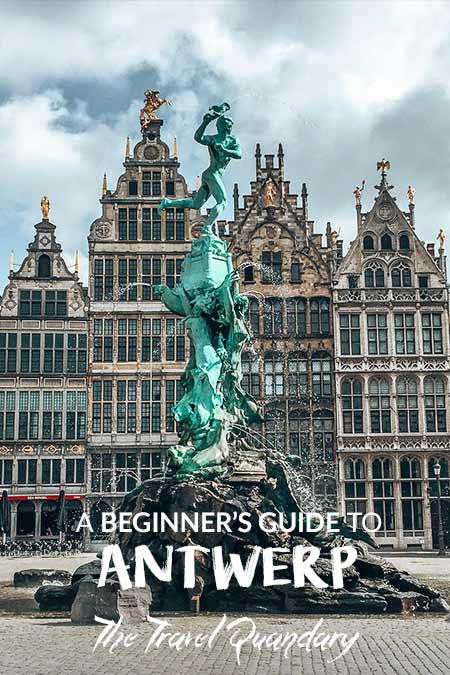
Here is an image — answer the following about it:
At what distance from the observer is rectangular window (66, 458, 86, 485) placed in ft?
160

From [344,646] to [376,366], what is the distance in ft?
119

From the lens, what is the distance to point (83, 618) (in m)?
17.1

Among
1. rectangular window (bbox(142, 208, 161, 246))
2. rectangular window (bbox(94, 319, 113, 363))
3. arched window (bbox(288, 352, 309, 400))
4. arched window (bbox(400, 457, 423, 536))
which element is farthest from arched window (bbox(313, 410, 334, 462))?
rectangular window (bbox(142, 208, 161, 246))

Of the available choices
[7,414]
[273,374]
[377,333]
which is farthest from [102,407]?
[377,333]

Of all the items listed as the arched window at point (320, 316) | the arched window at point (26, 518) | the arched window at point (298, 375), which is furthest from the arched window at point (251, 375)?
the arched window at point (26, 518)

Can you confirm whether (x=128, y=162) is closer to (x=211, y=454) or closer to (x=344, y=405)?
(x=344, y=405)

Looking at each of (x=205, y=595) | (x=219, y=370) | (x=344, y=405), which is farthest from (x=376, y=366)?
(x=205, y=595)

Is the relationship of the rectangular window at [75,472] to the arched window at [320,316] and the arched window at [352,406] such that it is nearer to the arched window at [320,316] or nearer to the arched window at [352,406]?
the arched window at [352,406]

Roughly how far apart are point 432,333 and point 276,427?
968 centimetres

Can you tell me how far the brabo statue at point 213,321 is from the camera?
1014 inches

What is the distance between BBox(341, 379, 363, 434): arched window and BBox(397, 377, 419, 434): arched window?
205cm

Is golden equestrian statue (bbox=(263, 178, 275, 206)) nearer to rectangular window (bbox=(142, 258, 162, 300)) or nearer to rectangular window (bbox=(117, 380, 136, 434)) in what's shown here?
rectangular window (bbox=(142, 258, 162, 300))

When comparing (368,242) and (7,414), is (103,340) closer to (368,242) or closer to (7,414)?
(7,414)

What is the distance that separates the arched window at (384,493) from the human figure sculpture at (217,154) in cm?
2478
